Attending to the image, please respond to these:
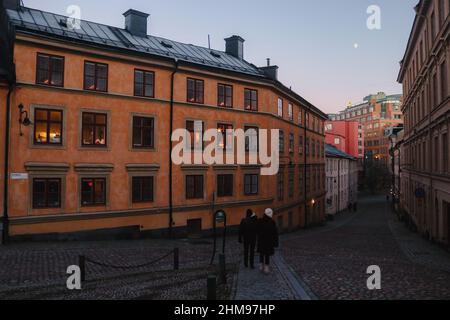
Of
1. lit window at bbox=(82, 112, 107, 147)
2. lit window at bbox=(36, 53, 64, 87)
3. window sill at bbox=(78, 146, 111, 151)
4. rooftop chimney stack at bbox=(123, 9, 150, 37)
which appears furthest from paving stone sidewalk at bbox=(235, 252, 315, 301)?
rooftop chimney stack at bbox=(123, 9, 150, 37)

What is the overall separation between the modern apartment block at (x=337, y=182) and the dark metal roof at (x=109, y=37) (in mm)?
27741

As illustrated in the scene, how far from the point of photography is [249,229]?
480 inches

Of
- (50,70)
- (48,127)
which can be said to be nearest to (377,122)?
(50,70)

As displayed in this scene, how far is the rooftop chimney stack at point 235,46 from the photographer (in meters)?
32.8

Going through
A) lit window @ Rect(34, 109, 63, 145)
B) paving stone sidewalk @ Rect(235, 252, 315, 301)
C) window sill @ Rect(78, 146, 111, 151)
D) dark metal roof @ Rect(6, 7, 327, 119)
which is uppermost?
dark metal roof @ Rect(6, 7, 327, 119)

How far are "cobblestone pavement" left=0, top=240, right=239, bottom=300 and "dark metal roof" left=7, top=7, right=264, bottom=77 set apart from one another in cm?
1026

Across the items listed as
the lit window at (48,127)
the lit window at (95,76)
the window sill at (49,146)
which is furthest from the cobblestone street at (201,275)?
the lit window at (95,76)

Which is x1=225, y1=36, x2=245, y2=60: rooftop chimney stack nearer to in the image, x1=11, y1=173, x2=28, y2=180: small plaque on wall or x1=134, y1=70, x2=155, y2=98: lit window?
x1=134, y1=70, x2=155, y2=98: lit window

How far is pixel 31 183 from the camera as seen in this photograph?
1817 centimetres

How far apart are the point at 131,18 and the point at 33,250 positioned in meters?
17.1

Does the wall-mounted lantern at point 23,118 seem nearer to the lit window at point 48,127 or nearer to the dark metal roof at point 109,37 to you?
the lit window at point 48,127

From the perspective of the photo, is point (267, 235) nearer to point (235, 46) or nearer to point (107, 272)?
point (107, 272)

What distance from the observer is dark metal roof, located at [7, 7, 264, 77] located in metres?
19.8

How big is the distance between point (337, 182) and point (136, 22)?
41.6m
